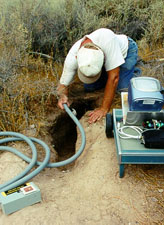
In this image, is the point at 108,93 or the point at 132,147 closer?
the point at 132,147

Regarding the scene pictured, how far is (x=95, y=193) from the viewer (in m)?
2.53

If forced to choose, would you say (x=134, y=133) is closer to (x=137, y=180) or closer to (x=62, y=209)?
(x=137, y=180)

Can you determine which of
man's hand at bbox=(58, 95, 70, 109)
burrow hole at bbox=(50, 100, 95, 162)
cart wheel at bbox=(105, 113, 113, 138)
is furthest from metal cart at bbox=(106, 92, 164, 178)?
burrow hole at bbox=(50, 100, 95, 162)

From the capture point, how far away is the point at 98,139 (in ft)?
10.9

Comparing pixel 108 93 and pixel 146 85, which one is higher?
pixel 146 85

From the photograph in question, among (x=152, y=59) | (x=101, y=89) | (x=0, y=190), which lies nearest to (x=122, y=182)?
(x=0, y=190)

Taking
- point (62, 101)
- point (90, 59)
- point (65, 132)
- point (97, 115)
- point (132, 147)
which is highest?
point (90, 59)

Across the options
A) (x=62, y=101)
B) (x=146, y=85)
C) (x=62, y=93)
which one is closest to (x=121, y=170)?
(x=146, y=85)

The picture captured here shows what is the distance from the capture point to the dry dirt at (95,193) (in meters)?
2.24

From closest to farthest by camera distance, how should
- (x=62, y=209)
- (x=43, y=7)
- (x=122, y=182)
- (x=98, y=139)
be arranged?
1. (x=62, y=209)
2. (x=122, y=182)
3. (x=98, y=139)
4. (x=43, y=7)

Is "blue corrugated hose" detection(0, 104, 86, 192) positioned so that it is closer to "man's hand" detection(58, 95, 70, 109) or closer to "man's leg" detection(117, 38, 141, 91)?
"man's hand" detection(58, 95, 70, 109)

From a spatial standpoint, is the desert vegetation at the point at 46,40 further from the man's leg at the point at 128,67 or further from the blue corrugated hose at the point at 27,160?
the man's leg at the point at 128,67

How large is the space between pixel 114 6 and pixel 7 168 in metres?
4.43

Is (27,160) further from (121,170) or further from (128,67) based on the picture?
(128,67)
